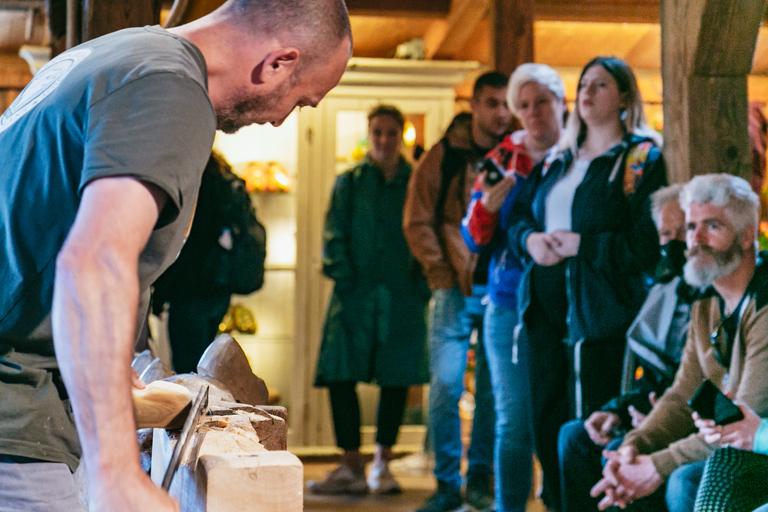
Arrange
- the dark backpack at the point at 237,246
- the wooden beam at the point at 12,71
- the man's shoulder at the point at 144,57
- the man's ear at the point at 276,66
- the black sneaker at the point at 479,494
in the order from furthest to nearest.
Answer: the wooden beam at the point at 12,71, the dark backpack at the point at 237,246, the black sneaker at the point at 479,494, the man's ear at the point at 276,66, the man's shoulder at the point at 144,57

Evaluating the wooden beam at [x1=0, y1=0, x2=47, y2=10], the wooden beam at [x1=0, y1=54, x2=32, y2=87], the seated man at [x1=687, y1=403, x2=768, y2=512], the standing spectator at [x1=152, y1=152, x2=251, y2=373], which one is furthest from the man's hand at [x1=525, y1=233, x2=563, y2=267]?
the wooden beam at [x1=0, y1=54, x2=32, y2=87]

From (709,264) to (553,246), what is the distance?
65 centimetres

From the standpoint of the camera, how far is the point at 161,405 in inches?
48.8

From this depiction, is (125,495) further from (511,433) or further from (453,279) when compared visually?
(453,279)

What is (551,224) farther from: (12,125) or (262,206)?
(262,206)

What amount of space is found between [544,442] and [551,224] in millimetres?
747

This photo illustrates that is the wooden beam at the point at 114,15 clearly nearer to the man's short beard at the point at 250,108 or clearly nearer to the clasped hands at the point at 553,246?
the clasped hands at the point at 553,246

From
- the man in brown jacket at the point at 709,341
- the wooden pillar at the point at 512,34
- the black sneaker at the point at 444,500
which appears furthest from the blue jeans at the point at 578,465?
the wooden pillar at the point at 512,34

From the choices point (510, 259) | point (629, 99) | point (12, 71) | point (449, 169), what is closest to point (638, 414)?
point (510, 259)

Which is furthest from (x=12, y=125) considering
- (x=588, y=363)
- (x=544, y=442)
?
(x=544, y=442)

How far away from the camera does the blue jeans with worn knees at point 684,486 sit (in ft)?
7.70

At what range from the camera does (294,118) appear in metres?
5.81

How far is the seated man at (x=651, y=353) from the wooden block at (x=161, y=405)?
165 cm

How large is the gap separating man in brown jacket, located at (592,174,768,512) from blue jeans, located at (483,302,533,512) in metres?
0.65
